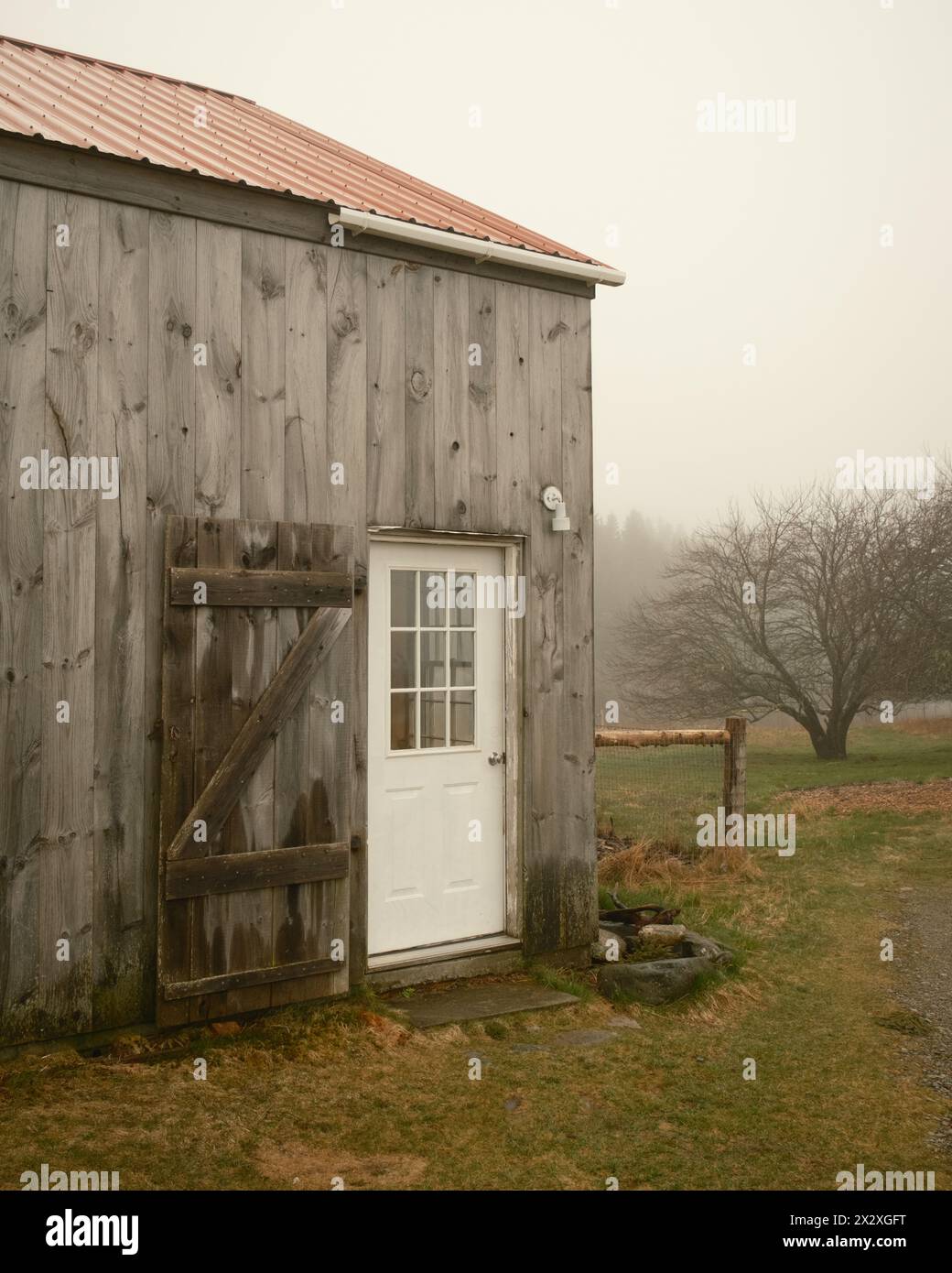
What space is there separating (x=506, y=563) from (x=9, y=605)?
2750 mm

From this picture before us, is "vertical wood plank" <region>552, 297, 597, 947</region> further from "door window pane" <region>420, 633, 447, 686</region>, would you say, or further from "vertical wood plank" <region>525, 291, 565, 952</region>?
"door window pane" <region>420, 633, 447, 686</region>

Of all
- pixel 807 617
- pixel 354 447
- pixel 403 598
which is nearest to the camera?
pixel 354 447

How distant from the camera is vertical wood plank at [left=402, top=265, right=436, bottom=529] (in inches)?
216

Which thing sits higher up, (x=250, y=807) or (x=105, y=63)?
(x=105, y=63)

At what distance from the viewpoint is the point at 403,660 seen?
5.64 meters

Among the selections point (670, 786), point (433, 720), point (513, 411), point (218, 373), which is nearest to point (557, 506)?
point (513, 411)

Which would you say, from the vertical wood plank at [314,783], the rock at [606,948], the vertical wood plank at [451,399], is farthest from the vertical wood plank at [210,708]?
the rock at [606,948]

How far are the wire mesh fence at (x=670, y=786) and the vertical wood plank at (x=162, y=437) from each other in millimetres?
4647

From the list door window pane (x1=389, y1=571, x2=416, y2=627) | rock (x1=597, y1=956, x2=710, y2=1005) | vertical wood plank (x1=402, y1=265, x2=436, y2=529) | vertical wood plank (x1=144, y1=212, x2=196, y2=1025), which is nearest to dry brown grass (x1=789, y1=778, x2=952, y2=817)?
rock (x1=597, y1=956, x2=710, y2=1005)

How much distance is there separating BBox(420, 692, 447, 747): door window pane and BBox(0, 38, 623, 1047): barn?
16 millimetres

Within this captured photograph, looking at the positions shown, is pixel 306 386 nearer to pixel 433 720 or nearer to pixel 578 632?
pixel 433 720

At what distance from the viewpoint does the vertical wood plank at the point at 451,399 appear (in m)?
5.61

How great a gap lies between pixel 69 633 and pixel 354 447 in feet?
5.70
